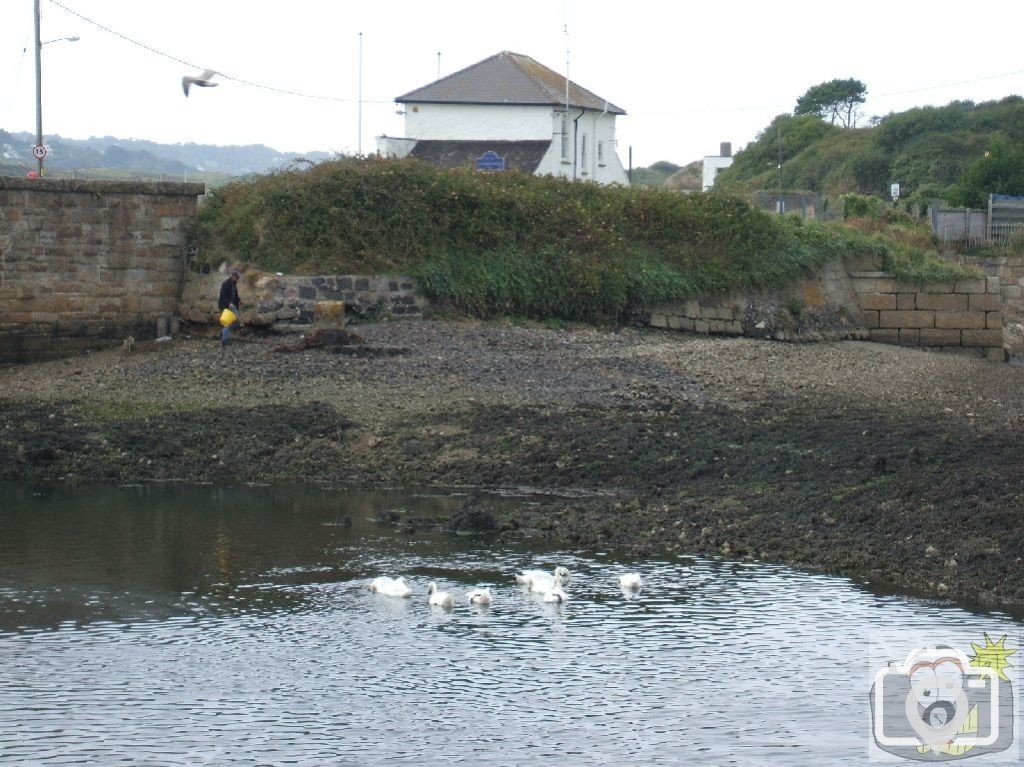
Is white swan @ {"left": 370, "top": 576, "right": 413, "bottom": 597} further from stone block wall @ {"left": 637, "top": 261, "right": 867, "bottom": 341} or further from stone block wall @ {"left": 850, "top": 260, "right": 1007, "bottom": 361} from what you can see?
stone block wall @ {"left": 850, "top": 260, "right": 1007, "bottom": 361}

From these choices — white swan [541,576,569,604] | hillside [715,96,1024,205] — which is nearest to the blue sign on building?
hillside [715,96,1024,205]

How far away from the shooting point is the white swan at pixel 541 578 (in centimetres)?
990

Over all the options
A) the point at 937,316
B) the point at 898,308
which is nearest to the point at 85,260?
the point at 898,308

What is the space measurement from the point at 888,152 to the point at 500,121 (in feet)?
56.7

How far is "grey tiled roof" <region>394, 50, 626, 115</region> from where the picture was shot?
48.1 metres

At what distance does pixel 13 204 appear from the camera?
20.8 meters

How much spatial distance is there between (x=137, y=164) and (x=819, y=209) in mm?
84329

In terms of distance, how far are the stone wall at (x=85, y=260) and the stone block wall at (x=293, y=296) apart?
527 millimetres

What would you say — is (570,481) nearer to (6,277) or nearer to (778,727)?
(778,727)

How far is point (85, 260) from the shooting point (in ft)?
69.8

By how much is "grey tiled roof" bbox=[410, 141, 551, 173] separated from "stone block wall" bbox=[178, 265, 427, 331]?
83.1 ft

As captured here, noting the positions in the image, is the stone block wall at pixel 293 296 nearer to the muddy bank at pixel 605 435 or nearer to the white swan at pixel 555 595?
the muddy bank at pixel 605 435

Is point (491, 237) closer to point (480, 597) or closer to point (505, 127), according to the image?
point (480, 597)

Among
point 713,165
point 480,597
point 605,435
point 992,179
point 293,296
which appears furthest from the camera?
point 713,165
